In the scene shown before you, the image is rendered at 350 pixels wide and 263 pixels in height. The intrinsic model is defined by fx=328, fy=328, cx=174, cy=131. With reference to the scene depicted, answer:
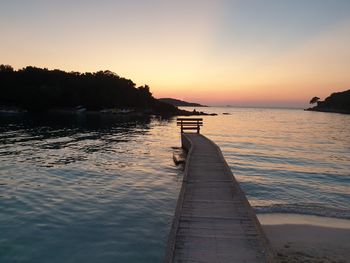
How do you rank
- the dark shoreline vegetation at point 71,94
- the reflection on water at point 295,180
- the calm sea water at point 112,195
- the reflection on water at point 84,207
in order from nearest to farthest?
the reflection on water at point 84,207 < the calm sea water at point 112,195 < the reflection on water at point 295,180 < the dark shoreline vegetation at point 71,94

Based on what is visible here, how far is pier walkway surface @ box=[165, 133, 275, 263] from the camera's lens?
28.1ft

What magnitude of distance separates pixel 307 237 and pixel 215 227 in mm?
4487

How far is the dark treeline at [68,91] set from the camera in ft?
429

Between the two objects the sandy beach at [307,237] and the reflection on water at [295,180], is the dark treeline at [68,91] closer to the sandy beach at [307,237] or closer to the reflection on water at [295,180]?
the reflection on water at [295,180]

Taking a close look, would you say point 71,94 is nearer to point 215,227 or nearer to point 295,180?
point 295,180

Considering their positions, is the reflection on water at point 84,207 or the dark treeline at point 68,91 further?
the dark treeline at point 68,91

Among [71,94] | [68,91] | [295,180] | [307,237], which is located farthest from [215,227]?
[68,91]

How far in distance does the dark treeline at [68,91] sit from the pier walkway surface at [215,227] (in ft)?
418

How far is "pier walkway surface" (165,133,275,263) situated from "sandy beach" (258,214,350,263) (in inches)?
66.3

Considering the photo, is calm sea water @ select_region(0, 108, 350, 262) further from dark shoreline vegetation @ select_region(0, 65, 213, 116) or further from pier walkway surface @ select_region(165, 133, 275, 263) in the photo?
dark shoreline vegetation @ select_region(0, 65, 213, 116)

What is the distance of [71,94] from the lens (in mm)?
140000

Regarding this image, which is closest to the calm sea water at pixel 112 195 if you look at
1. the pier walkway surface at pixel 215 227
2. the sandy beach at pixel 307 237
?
the sandy beach at pixel 307 237

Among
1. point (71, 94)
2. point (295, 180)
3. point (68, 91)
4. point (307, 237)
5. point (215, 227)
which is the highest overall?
point (68, 91)

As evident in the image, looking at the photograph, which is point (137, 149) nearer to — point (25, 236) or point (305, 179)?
point (305, 179)
